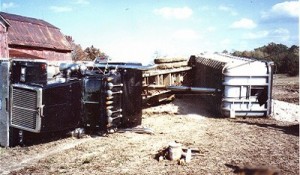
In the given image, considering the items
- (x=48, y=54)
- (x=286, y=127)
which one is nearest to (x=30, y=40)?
(x=48, y=54)

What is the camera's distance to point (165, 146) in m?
8.30

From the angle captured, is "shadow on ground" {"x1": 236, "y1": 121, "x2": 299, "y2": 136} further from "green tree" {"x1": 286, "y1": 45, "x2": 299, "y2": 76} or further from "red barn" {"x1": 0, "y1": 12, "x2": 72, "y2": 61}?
"green tree" {"x1": 286, "y1": 45, "x2": 299, "y2": 76}

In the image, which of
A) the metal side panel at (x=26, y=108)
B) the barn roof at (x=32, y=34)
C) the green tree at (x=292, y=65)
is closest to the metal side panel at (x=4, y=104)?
the metal side panel at (x=26, y=108)

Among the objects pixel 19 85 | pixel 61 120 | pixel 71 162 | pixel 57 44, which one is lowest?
pixel 71 162

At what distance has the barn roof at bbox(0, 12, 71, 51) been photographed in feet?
82.1

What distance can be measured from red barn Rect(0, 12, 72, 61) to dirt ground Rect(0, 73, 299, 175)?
16607 mm

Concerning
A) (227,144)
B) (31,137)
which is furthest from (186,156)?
(31,137)

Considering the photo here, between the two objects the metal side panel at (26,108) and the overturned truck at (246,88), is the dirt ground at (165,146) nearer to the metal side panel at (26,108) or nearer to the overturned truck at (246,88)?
the metal side panel at (26,108)

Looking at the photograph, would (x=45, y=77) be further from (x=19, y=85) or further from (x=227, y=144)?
(x=227, y=144)

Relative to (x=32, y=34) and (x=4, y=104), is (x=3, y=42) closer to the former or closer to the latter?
(x=32, y=34)

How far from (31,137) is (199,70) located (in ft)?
33.5

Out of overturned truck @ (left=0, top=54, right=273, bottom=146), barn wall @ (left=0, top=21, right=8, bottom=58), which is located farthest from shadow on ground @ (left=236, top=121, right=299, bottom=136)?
barn wall @ (left=0, top=21, right=8, bottom=58)

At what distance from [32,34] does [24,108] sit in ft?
69.8

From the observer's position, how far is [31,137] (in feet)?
28.3
